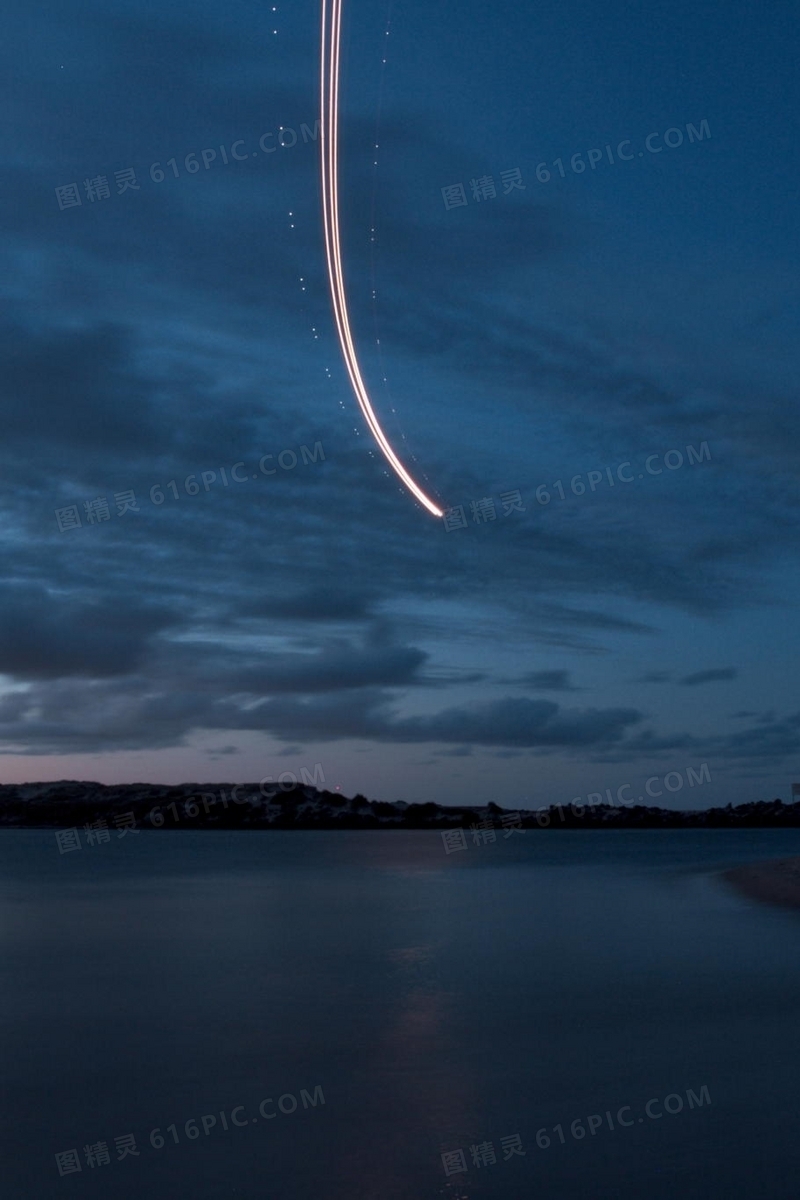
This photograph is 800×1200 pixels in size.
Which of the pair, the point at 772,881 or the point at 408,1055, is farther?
the point at 772,881

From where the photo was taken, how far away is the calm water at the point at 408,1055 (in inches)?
360

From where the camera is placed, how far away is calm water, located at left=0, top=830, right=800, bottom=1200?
9.15m

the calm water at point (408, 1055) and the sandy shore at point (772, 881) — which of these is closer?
the calm water at point (408, 1055)

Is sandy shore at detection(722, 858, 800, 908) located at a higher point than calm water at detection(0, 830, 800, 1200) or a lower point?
lower

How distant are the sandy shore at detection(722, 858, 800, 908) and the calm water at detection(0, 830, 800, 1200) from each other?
104 inches

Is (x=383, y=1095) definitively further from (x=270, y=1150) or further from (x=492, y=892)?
(x=492, y=892)

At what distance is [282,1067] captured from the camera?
13219 millimetres

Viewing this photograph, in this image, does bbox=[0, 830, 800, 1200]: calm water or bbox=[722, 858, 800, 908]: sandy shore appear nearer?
bbox=[0, 830, 800, 1200]: calm water

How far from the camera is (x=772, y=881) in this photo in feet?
134

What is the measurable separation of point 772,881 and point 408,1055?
30149mm

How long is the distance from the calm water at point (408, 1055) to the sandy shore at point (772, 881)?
2.65 meters

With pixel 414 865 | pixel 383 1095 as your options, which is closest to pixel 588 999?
pixel 383 1095

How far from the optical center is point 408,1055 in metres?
13.8

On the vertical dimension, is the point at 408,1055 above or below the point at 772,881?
above
